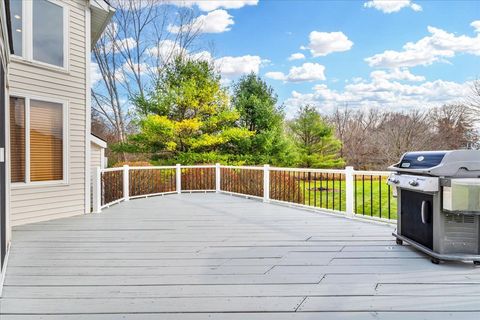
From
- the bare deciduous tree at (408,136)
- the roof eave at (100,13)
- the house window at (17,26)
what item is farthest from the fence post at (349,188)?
the bare deciduous tree at (408,136)

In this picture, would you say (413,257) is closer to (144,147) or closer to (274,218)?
(274,218)

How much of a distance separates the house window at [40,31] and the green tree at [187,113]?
5.50 meters

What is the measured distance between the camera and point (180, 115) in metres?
12.7

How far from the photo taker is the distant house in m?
5.68

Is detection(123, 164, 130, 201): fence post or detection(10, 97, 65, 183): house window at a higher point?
detection(10, 97, 65, 183): house window

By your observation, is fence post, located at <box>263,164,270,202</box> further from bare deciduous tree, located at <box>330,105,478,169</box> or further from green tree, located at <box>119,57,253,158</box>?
bare deciduous tree, located at <box>330,105,478,169</box>

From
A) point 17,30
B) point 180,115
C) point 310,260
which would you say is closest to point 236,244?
point 310,260

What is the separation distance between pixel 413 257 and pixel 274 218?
104 inches

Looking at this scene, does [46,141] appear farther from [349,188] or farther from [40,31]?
[349,188]

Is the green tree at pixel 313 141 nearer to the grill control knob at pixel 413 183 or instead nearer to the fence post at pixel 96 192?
the fence post at pixel 96 192

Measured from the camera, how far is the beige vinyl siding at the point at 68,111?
5.73m

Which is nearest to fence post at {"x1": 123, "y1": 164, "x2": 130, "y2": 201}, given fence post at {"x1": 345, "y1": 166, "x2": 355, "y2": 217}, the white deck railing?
the white deck railing

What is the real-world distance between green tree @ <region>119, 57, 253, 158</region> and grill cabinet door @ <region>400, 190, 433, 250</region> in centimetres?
890

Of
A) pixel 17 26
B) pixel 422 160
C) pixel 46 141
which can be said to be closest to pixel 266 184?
pixel 46 141
